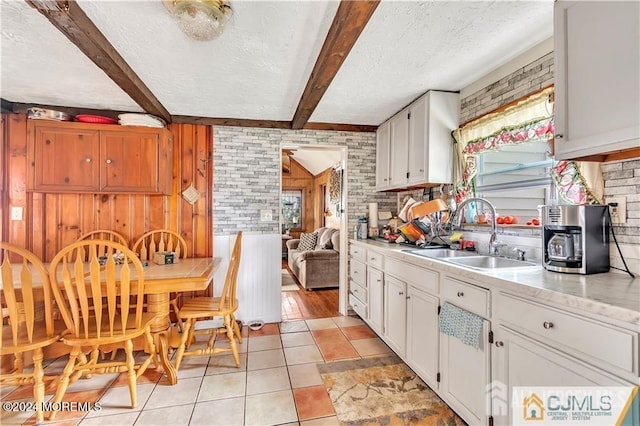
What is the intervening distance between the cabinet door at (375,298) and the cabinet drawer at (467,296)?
908mm

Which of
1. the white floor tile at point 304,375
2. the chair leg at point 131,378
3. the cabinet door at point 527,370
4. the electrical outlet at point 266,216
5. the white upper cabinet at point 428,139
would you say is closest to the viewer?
the cabinet door at point 527,370

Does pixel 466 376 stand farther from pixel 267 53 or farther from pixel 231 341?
pixel 267 53

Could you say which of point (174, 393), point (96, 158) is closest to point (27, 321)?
point (174, 393)

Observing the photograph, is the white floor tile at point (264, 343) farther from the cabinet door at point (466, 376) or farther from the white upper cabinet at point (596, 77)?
the white upper cabinet at point (596, 77)

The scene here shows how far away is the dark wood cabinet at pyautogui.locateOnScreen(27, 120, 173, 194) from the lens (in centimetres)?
263

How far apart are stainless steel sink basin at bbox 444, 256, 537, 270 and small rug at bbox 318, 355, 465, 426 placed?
90cm

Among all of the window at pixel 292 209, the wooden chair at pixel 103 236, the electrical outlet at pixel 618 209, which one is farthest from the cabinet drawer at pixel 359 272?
the window at pixel 292 209

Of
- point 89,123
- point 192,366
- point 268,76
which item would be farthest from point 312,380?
point 89,123

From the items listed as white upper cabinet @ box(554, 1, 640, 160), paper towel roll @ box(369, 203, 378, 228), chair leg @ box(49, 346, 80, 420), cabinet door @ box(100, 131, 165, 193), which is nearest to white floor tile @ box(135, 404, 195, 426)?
chair leg @ box(49, 346, 80, 420)

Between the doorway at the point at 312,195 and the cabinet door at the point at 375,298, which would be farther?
the doorway at the point at 312,195

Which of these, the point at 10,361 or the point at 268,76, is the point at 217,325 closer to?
the point at 10,361

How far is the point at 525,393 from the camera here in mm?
1272

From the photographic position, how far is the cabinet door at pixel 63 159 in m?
2.62

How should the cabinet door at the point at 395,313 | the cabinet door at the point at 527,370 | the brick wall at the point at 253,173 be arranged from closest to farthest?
the cabinet door at the point at 527,370 → the cabinet door at the point at 395,313 → the brick wall at the point at 253,173
